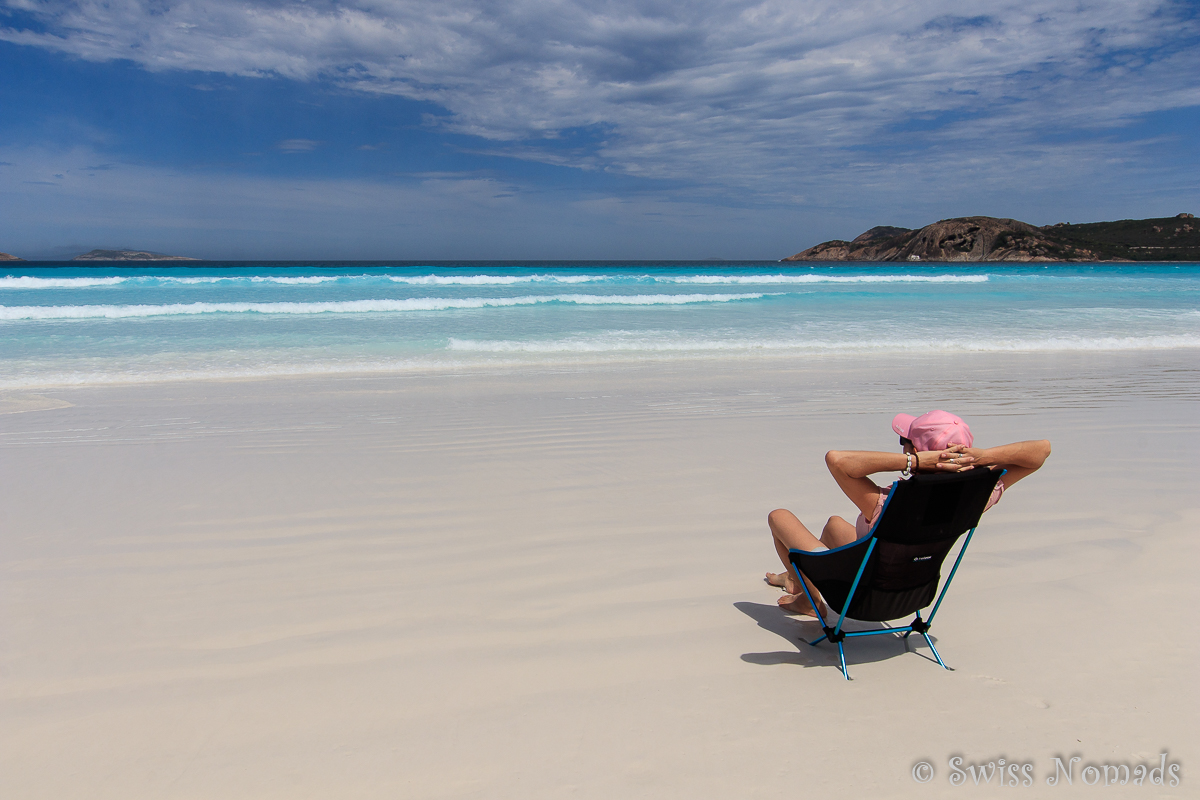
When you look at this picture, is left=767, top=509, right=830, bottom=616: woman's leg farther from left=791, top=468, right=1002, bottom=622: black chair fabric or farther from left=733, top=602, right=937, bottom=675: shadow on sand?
left=791, top=468, right=1002, bottom=622: black chair fabric

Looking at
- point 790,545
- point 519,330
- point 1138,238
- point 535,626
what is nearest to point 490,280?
point 519,330

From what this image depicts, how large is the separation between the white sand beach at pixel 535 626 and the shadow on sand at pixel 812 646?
2 centimetres

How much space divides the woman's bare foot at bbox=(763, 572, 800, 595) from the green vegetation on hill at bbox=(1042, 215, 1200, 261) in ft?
257

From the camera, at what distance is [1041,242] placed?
67250 mm

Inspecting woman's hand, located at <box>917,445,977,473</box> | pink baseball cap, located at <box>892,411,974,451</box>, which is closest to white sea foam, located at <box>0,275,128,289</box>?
pink baseball cap, located at <box>892,411,974,451</box>

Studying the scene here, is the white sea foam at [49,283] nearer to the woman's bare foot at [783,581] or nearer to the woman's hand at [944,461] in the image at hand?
the woman's bare foot at [783,581]

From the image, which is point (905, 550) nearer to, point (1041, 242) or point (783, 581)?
point (783, 581)

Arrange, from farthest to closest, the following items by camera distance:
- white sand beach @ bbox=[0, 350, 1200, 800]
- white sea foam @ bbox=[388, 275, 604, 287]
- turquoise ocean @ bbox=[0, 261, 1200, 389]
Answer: white sea foam @ bbox=[388, 275, 604, 287] → turquoise ocean @ bbox=[0, 261, 1200, 389] → white sand beach @ bbox=[0, 350, 1200, 800]

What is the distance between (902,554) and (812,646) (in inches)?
27.6

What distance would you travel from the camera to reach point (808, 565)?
2703 millimetres

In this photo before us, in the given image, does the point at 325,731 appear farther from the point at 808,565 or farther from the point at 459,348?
the point at 459,348

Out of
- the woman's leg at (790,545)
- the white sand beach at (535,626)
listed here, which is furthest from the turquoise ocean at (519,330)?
the woman's leg at (790,545)

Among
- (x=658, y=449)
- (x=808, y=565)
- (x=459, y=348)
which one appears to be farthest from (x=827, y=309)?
(x=808, y=565)

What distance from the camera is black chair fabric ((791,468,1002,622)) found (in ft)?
7.80
